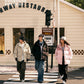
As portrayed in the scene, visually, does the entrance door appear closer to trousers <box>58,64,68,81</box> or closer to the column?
the column

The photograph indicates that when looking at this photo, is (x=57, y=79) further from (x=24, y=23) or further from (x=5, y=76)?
(x=24, y=23)

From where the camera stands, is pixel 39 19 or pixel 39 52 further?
pixel 39 19

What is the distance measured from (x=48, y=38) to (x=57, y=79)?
8.85ft

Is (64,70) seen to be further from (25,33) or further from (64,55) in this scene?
(25,33)

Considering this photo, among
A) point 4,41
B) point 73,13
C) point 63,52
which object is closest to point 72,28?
point 73,13

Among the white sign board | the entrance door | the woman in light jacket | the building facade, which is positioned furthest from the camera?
the entrance door

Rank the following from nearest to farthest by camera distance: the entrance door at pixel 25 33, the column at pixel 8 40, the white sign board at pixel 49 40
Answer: the white sign board at pixel 49 40 → the column at pixel 8 40 → the entrance door at pixel 25 33

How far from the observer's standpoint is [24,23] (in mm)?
14766

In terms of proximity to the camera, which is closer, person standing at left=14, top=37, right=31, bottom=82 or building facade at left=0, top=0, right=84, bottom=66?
person standing at left=14, top=37, right=31, bottom=82

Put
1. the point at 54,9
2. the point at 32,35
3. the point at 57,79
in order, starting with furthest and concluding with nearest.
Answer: the point at 32,35 < the point at 54,9 < the point at 57,79

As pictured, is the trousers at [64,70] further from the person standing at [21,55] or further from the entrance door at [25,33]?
the entrance door at [25,33]

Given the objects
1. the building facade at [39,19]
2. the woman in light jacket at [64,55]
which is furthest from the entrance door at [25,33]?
the woman in light jacket at [64,55]

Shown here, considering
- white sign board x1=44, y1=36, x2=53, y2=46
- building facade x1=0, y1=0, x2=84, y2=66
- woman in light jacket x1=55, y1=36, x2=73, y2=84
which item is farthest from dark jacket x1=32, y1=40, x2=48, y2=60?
building facade x1=0, y1=0, x2=84, y2=66

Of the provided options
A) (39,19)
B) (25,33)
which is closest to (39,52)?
(39,19)
